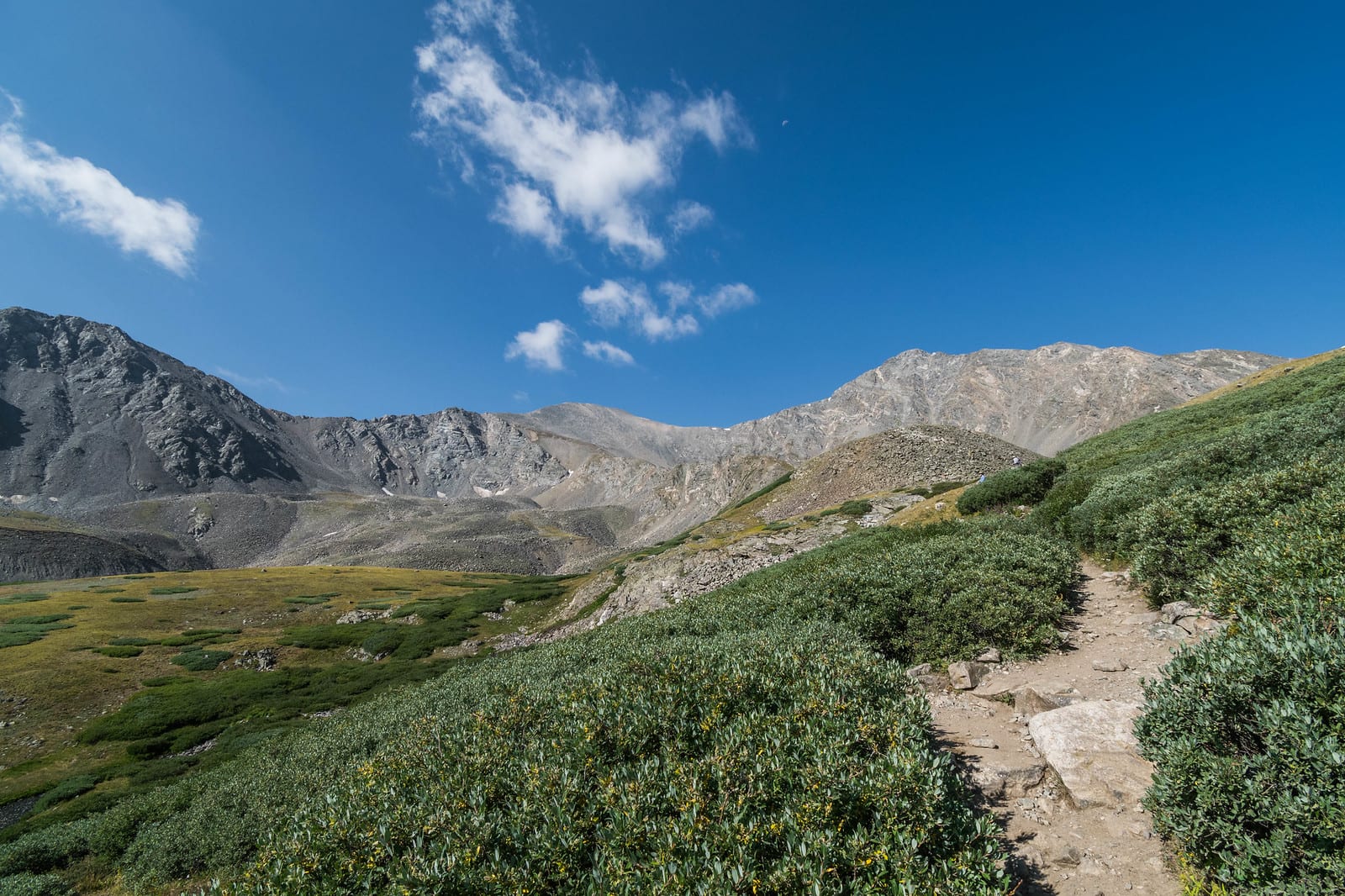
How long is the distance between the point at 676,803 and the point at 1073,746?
19.1 ft

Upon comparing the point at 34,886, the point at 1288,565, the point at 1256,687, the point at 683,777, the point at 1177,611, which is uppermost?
the point at 1288,565

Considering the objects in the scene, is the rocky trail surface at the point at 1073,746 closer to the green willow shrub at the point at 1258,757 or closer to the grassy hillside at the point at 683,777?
the green willow shrub at the point at 1258,757

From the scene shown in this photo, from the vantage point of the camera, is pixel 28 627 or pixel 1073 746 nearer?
pixel 1073 746

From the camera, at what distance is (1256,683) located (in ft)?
17.7

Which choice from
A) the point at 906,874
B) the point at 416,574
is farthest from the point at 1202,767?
the point at 416,574

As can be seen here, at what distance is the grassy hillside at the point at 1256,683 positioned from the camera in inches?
174

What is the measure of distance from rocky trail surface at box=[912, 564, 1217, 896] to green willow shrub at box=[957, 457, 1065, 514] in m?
18.0

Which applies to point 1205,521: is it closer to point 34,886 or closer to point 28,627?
point 34,886

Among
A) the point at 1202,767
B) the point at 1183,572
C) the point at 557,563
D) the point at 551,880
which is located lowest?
the point at 557,563

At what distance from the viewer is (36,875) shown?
15352 mm

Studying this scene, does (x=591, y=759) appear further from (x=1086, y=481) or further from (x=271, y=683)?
(x=271, y=683)

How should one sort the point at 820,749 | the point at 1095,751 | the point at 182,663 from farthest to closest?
the point at 182,663, the point at 1095,751, the point at 820,749

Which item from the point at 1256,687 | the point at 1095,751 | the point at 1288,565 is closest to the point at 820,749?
the point at 1095,751

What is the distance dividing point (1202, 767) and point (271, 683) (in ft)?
170
